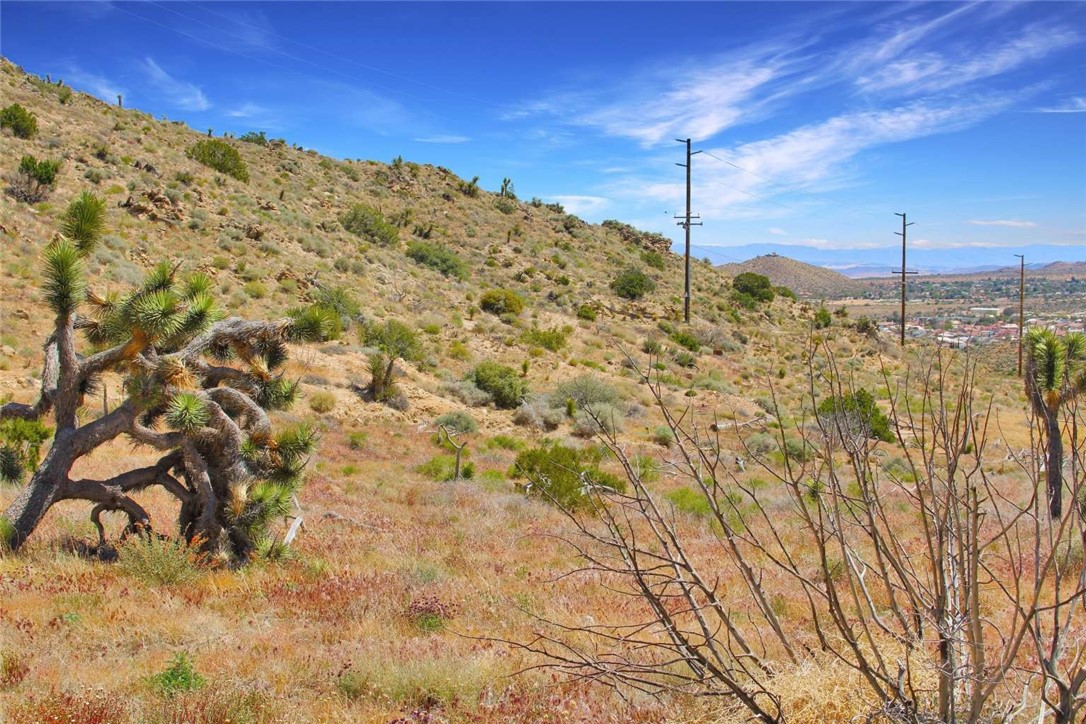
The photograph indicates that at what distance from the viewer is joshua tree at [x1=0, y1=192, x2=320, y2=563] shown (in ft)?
22.6

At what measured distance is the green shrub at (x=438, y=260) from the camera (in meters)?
38.7

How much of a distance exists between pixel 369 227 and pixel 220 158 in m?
9.21

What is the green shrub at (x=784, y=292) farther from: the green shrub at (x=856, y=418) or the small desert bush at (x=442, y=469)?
the green shrub at (x=856, y=418)

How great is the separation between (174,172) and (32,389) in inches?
891

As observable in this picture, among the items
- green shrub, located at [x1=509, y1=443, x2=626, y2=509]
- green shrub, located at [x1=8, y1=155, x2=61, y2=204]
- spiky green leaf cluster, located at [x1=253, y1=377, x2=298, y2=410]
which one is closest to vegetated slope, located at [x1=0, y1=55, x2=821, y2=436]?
green shrub, located at [x1=8, y1=155, x2=61, y2=204]

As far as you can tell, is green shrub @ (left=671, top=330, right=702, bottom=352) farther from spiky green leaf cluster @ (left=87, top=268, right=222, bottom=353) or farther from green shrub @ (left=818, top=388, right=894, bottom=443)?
green shrub @ (left=818, top=388, right=894, bottom=443)

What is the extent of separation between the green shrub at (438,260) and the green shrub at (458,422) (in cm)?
1889

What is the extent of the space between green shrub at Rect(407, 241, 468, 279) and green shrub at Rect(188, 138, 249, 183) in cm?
1063

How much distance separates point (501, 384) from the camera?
75.9 feet

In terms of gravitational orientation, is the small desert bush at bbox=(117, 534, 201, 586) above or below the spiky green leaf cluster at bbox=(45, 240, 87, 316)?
below

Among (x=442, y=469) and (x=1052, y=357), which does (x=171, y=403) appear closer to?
(x=442, y=469)


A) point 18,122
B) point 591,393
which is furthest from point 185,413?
point 18,122

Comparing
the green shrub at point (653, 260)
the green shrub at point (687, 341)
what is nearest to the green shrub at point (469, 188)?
the green shrub at point (653, 260)

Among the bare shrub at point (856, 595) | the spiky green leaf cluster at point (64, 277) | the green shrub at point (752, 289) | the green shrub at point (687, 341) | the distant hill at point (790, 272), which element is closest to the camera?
the bare shrub at point (856, 595)
